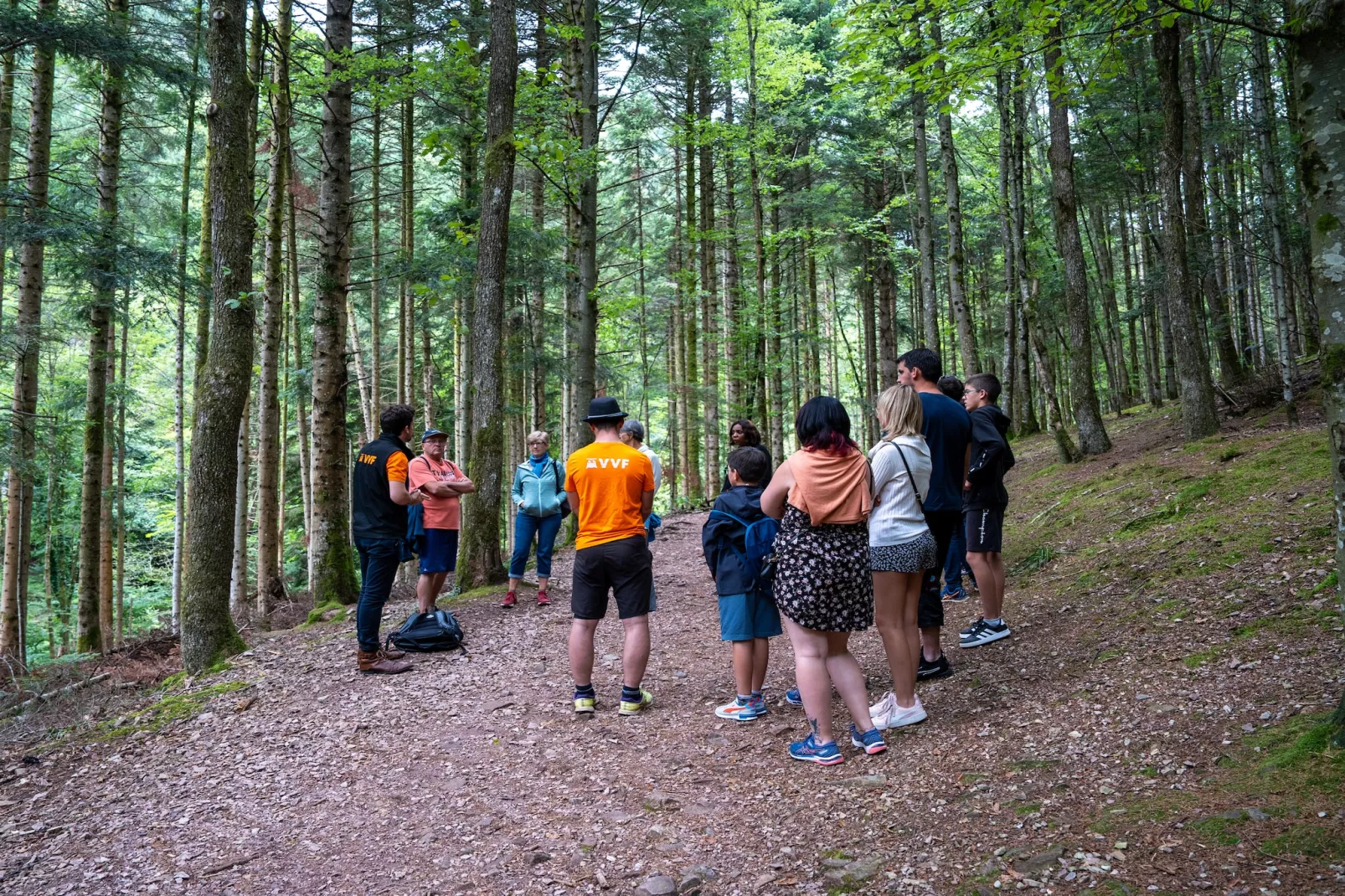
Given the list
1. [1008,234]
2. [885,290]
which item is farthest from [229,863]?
[885,290]

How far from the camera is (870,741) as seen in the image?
168 inches

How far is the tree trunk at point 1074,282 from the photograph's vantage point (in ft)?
36.0

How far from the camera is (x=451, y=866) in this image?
3.49 m

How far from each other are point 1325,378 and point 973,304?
→ 28116 mm

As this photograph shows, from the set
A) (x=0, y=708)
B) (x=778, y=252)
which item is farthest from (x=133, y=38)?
(x=778, y=252)

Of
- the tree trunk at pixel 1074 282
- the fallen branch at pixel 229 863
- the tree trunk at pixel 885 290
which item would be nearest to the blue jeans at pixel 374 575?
the fallen branch at pixel 229 863

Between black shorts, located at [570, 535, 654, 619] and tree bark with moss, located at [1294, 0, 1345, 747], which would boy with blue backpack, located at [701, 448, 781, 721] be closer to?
black shorts, located at [570, 535, 654, 619]

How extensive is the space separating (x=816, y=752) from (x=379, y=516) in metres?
3.94

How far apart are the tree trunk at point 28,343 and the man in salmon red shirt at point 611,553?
275 inches

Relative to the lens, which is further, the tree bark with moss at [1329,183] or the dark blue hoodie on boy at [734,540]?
the dark blue hoodie on boy at [734,540]

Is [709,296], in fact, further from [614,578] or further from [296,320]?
[614,578]

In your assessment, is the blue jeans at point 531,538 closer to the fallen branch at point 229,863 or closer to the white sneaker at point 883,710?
the white sneaker at point 883,710

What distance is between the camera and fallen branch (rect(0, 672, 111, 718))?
7348 millimetres

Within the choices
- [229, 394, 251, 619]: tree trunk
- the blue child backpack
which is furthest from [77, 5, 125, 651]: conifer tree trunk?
the blue child backpack
